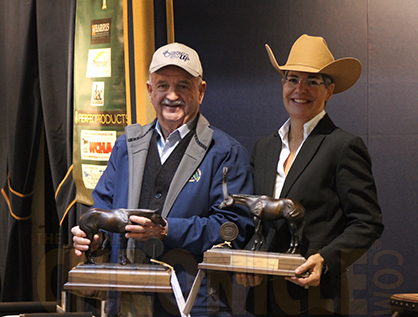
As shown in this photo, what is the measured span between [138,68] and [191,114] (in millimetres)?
908

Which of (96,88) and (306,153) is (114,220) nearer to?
(306,153)

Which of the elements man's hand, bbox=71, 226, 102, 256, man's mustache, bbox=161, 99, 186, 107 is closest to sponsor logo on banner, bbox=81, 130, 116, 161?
man's mustache, bbox=161, 99, 186, 107

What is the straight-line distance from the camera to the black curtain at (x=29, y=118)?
349 cm

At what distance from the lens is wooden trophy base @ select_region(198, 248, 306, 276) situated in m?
1.64

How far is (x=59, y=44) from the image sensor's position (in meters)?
3.51

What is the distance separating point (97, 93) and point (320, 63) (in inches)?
61.9

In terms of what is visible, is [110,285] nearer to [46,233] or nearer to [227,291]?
[227,291]

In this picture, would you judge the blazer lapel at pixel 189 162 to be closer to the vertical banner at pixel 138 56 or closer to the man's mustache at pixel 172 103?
the man's mustache at pixel 172 103

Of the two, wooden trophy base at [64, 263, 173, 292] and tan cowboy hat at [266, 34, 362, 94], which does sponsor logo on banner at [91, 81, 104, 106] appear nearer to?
tan cowboy hat at [266, 34, 362, 94]

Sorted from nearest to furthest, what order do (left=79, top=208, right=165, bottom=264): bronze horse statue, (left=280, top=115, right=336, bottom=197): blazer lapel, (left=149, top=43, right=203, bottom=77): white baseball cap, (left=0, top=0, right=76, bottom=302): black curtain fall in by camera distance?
(left=79, top=208, right=165, bottom=264): bronze horse statue, (left=280, top=115, right=336, bottom=197): blazer lapel, (left=149, top=43, right=203, bottom=77): white baseball cap, (left=0, top=0, right=76, bottom=302): black curtain

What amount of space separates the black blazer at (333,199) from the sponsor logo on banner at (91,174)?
149 cm

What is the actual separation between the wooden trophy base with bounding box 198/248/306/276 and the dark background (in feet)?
4.25

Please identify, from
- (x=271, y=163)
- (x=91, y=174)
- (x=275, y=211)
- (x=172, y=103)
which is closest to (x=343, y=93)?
(x=271, y=163)

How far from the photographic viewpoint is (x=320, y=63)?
1921 mm
